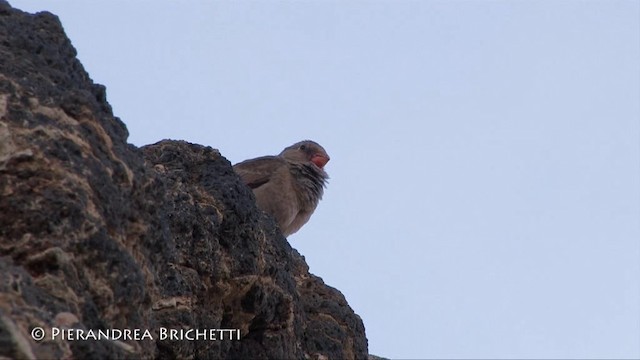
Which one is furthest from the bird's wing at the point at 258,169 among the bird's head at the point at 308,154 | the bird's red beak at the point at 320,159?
the bird's red beak at the point at 320,159

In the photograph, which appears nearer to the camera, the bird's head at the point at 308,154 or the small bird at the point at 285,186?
the small bird at the point at 285,186

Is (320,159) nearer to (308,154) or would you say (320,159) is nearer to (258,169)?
(308,154)

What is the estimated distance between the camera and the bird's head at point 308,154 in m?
12.8

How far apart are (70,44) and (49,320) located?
1.93m

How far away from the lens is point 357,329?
25.8 feet

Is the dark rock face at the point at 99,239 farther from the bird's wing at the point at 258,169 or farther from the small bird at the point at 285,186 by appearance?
the bird's wing at the point at 258,169

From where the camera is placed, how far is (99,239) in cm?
484

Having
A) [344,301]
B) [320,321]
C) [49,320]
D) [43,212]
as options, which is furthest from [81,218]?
[344,301]

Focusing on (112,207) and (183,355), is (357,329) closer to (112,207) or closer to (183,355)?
(183,355)

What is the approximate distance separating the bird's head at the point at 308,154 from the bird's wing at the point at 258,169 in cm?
68

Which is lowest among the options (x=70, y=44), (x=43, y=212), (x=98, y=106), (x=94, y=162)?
(x=43, y=212)
